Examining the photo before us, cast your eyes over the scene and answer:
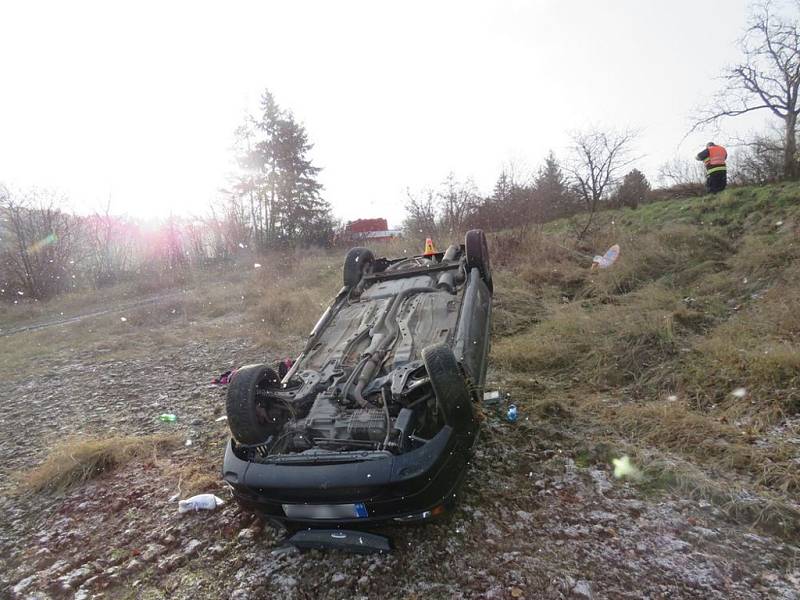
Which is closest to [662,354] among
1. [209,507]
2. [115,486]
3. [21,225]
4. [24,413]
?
[209,507]

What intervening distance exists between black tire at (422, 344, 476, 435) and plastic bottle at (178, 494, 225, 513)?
1.73 metres

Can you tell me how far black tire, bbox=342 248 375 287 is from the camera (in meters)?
4.93

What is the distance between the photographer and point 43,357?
7.90 m

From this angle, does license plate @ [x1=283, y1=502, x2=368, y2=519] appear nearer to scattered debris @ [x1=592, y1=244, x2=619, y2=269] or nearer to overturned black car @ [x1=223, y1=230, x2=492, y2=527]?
overturned black car @ [x1=223, y1=230, x2=492, y2=527]

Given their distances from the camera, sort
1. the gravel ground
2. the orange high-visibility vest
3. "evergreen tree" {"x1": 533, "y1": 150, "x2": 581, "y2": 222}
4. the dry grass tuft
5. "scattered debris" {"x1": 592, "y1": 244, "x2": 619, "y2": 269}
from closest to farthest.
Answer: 1. the gravel ground
2. the dry grass tuft
3. "scattered debris" {"x1": 592, "y1": 244, "x2": 619, "y2": 269}
4. the orange high-visibility vest
5. "evergreen tree" {"x1": 533, "y1": 150, "x2": 581, "y2": 222}

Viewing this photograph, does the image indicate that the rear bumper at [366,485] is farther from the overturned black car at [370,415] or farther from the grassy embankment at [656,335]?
the grassy embankment at [656,335]

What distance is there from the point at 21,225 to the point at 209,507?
16.9m

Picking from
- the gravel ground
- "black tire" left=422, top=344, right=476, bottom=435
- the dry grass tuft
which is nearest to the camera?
the gravel ground

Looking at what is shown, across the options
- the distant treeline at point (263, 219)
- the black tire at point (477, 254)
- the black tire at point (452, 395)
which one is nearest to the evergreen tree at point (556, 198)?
the distant treeline at point (263, 219)

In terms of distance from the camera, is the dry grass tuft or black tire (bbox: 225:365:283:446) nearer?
black tire (bbox: 225:365:283:446)

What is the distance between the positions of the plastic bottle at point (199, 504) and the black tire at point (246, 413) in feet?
1.77

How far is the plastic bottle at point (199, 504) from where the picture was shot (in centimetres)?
289

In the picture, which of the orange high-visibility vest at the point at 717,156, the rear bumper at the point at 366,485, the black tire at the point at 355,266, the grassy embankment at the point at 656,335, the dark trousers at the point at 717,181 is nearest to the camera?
the rear bumper at the point at 366,485

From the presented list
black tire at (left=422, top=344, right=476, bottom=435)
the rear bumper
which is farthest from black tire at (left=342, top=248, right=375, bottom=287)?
the rear bumper
